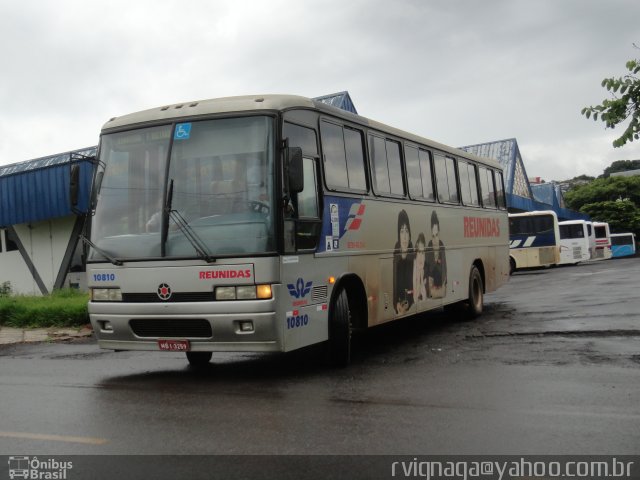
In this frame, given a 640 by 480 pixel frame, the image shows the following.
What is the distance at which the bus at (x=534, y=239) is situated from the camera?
35.7m

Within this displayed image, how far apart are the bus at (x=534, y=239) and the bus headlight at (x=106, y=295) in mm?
29715

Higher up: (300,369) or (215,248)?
(215,248)

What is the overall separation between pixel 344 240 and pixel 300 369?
5.53ft

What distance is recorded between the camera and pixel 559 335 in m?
10.9

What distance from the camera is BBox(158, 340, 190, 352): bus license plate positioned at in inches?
310

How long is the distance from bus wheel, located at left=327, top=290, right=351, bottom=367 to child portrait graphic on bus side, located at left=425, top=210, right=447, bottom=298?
334 cm

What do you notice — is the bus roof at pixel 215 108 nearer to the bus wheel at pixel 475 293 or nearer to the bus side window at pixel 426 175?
the bus side window at pixel 426 175

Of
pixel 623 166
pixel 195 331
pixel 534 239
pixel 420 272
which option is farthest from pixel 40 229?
pixel 623 166

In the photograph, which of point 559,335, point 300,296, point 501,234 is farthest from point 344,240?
point 501,234

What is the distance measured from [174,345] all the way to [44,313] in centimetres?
847

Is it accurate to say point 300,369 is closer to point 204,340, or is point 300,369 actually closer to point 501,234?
point 204,340

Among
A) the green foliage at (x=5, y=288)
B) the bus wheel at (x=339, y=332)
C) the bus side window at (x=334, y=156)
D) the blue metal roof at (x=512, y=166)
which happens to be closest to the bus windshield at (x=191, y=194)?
the bus side window at (x=334, y=156)

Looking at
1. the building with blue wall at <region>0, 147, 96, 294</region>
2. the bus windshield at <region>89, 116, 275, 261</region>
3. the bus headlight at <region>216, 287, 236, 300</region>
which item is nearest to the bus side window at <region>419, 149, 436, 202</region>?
the bus windshield at <region>89, 116, 275, 261</region>

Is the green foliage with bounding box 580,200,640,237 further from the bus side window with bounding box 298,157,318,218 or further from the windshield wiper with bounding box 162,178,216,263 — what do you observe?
the windshield wiper with bounding box 162,178,216,263
